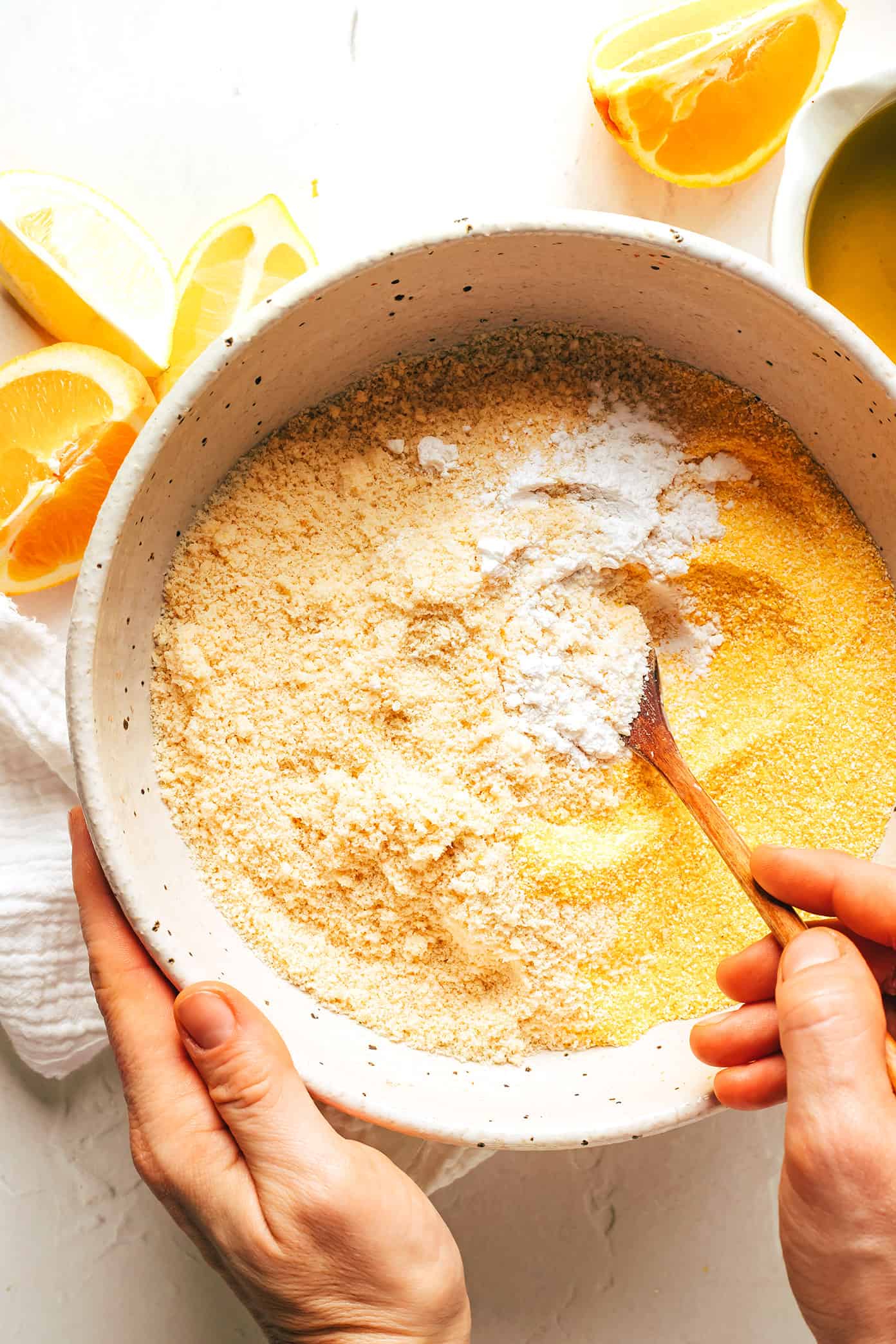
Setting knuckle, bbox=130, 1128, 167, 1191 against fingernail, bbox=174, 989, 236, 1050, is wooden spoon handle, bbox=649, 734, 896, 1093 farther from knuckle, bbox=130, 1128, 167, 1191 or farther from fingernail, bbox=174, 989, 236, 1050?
knuckle, bbox=130, 1128, 167, 1191

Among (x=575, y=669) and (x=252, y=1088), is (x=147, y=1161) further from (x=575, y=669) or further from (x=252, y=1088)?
(x=575, y=669)

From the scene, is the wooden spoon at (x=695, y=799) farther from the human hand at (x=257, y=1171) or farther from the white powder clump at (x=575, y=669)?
the human hand at (x=257, y=1171)

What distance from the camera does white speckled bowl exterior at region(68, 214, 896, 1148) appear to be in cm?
77

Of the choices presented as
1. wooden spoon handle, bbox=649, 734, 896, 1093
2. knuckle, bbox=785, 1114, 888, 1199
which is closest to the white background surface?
wooden spoon handle, bbox=649, 734, 896, 1093

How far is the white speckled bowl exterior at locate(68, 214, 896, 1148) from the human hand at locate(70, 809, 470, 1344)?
43mm

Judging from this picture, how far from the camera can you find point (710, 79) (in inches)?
37.7

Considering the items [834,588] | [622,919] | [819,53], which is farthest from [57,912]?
[819,53]

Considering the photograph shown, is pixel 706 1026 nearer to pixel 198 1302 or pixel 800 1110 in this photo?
pixel 800 1110

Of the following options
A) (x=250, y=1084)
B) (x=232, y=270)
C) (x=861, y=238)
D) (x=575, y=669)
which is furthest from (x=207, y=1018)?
(x=861, y=238)

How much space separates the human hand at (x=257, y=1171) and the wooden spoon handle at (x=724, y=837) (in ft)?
1.21

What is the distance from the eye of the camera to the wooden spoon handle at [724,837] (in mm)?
812

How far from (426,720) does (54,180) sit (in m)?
0.64

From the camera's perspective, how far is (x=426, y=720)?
2.87 ft

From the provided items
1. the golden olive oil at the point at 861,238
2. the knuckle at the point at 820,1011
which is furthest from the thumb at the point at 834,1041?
the golden olive oil at the point at 861,238
